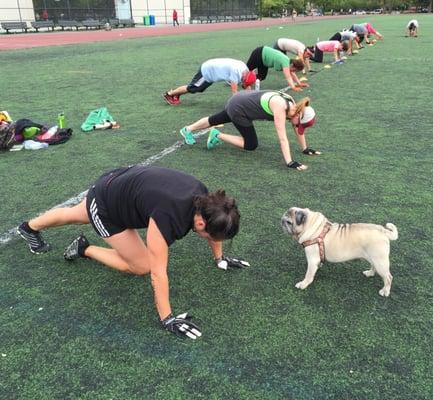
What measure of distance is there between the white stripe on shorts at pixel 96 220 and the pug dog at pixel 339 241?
132 cm

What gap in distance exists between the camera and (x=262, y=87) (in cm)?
1095

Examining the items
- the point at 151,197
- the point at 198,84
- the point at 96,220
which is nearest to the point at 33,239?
the point at 96,220

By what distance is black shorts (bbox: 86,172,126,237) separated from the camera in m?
3.03

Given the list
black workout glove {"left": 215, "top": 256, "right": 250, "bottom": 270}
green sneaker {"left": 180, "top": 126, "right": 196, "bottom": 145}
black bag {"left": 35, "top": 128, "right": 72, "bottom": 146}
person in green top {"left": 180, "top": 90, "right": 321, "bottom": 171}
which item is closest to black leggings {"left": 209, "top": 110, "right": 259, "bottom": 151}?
person in green top {"left": 180, "top": 90, "right": 321, "bottom": 171}

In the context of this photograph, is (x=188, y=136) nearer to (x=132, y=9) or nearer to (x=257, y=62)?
(x=257, y=62)

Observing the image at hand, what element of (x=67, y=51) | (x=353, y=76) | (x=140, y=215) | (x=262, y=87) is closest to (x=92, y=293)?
(x=140, y=215)

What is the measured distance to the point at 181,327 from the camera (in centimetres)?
271

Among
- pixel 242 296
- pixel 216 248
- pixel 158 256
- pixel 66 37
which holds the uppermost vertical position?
pixel 158 256

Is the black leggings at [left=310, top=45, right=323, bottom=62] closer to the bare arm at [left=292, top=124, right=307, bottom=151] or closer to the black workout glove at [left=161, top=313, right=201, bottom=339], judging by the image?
the bare arm at [left=292, top=124, right=307, bottom=151]

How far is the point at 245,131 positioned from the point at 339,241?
310 centimetres

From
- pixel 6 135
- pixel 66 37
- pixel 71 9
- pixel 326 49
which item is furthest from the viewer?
pixel 71 9

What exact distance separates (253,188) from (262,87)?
6657 mm

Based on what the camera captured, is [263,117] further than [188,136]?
No

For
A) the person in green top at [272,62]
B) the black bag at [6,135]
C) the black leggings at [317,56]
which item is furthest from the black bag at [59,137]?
the black leggings at [317,56]
